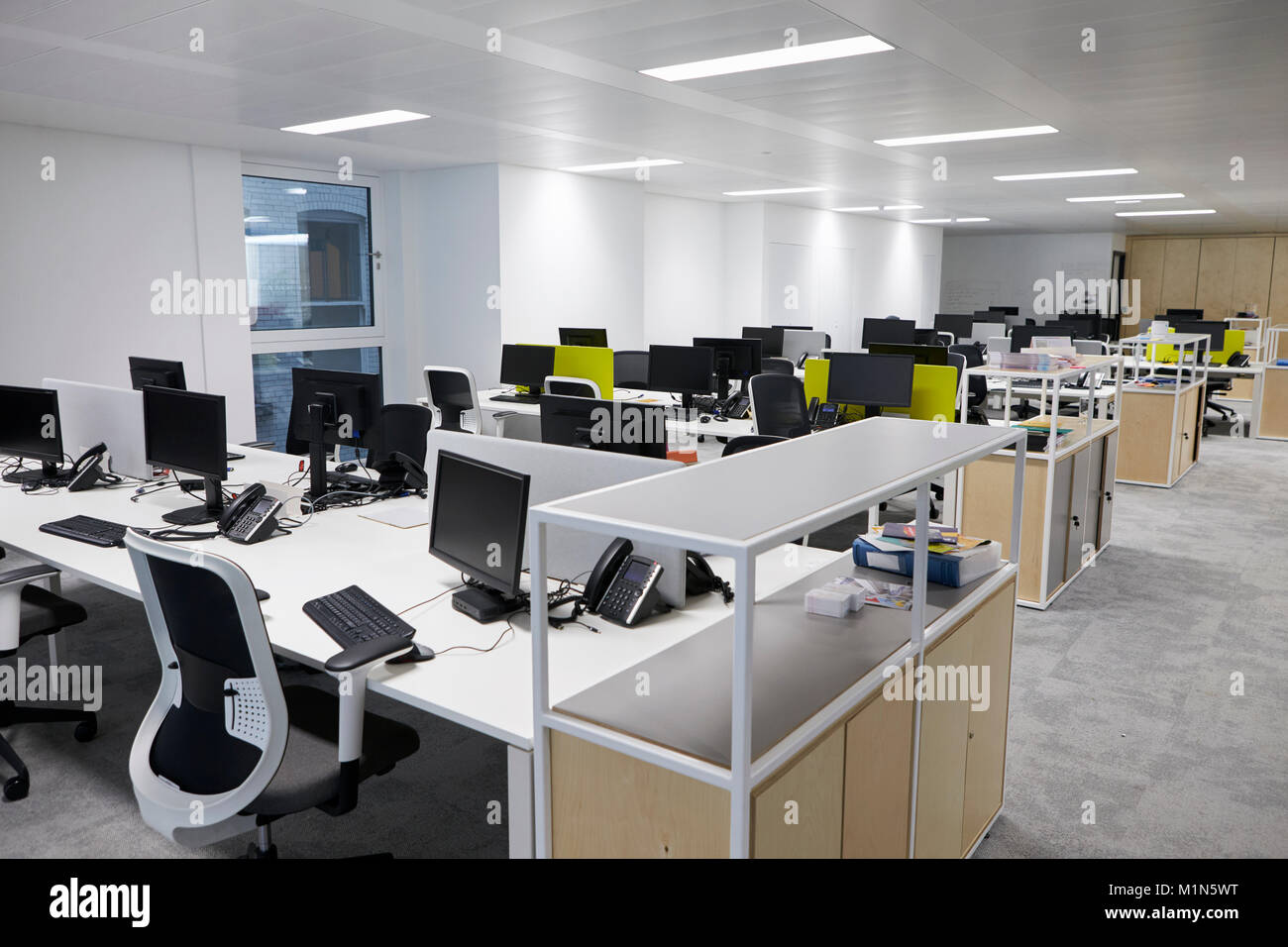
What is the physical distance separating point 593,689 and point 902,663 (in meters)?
0.71

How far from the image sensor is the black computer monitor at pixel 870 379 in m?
5.80

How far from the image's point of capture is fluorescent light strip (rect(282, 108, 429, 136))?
6285 mm

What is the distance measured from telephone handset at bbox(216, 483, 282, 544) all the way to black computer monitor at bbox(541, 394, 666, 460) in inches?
45.1

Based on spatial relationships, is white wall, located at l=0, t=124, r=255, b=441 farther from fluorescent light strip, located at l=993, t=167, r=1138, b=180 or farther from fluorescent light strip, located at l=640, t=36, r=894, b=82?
fluorescent light strip, located at l=993, t=167, r=1138, b=180

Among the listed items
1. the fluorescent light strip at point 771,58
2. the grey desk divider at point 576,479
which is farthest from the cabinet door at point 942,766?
the fluorescent light strip at point 771,58

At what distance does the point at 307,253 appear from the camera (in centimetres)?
880

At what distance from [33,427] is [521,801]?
3.55 meters

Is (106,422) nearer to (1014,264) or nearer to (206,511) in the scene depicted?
(206,511)

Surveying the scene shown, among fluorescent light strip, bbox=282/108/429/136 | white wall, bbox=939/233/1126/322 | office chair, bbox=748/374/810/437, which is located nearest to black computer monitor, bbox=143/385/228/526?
fluorescent light strip, bbox=282/108/429/136

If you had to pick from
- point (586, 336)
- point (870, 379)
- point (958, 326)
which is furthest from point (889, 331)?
point (870, 379)

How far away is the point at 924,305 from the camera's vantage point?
665 inches

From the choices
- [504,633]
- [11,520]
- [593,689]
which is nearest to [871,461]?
[593,689]
